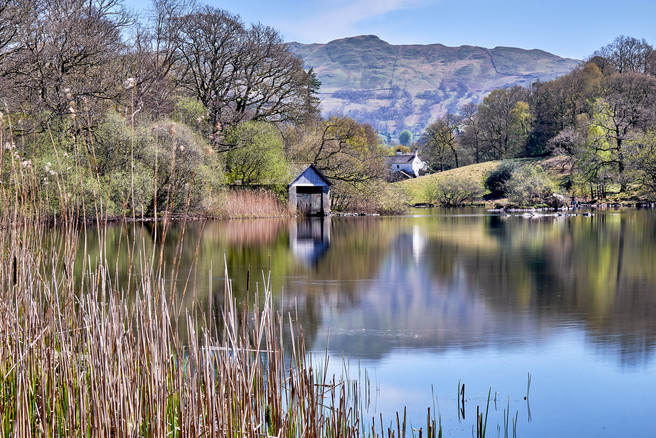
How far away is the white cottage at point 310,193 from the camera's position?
36.2 meters

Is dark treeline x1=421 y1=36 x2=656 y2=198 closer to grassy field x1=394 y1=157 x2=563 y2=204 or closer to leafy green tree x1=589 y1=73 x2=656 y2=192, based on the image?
leafy green tree x1=589 y1=73 x2=656 y2=192

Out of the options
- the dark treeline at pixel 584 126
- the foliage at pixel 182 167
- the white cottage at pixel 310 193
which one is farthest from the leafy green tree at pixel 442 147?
the foliage at pixel 182 167

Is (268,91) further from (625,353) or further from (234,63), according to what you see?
(625,353)

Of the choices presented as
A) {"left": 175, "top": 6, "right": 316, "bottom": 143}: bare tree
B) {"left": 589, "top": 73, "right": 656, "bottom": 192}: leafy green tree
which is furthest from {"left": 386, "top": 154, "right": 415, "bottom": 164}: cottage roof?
{"left": 175, "top": 6, "right": 316, "bottom": 143}: bare tree

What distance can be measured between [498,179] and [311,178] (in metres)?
25.4

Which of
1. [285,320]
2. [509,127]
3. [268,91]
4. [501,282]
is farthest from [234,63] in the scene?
[509,127]

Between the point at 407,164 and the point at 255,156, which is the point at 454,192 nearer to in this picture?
the point at 255,156

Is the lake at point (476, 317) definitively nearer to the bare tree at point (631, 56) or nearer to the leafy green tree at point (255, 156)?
the leafy green tree at point (255, 156)

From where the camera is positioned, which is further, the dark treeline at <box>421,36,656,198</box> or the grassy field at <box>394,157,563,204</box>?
the grassy field at <box>394,157,563,204</box>

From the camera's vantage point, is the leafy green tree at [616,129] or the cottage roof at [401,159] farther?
the cottage roof at [401,159]

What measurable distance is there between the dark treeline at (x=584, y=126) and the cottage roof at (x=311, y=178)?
21.6 meters

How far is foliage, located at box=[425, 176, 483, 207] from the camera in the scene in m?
55.2

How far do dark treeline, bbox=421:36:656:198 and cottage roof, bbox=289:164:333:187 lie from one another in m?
21.6

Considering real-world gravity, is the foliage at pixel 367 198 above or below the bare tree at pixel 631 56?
below
